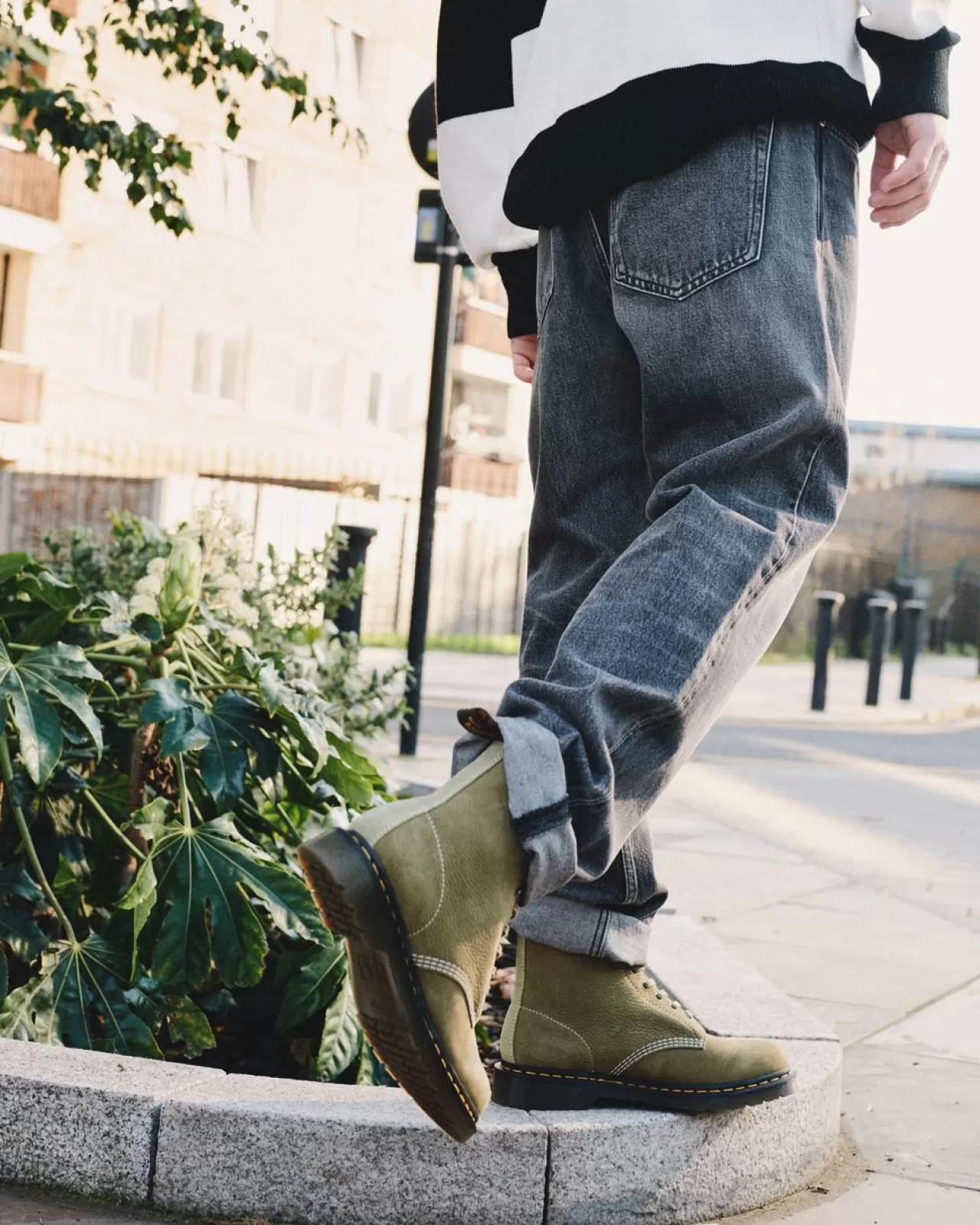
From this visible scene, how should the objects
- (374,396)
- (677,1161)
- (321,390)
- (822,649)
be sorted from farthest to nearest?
(374,396)
(321,390)
(822,649)
(677,1161)

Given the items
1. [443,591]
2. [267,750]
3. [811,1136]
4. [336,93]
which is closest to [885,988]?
[811,1136]

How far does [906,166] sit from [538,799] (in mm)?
854

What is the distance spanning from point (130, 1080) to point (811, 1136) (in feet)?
2.95

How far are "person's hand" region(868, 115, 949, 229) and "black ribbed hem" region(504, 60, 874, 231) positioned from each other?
0.04 meters

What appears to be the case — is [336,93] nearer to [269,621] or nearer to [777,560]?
[269,621]

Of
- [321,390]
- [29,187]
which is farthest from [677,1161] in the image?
[321,390]

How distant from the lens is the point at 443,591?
28.2m

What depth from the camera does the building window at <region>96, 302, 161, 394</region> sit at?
24891mm

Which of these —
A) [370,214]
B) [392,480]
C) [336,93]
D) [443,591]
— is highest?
[336,93]

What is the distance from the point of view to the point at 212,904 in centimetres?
222

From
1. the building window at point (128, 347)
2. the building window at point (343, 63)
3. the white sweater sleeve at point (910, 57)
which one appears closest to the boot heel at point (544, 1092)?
the white sweater sleeve at point (910, 57)

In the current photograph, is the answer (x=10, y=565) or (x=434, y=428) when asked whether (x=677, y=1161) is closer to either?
(x=10, y=565)

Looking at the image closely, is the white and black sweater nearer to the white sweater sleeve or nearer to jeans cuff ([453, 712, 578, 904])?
the white sweater sleeve

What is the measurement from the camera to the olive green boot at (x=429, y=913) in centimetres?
137
